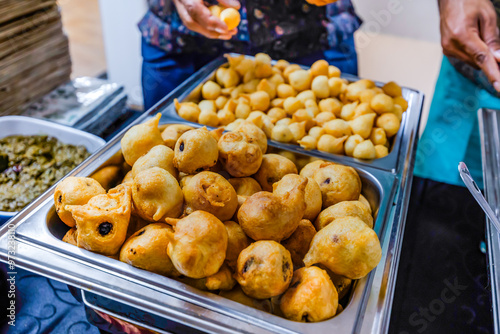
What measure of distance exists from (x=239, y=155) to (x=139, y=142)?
280 mm

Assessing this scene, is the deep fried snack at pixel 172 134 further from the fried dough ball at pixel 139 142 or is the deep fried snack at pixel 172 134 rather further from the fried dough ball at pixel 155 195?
the fried dough ball at pixel 155 195

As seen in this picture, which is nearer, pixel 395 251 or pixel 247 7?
pixel 395 251

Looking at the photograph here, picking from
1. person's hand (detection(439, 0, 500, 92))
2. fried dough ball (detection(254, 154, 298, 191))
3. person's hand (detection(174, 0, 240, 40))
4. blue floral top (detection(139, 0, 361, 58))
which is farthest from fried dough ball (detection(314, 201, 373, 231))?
blue floral top (detection(139, 0, 361, 58))

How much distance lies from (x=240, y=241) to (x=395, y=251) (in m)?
0.36

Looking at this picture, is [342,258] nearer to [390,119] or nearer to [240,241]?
[240,241]

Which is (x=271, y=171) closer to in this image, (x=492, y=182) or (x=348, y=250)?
(x=348, y=250)

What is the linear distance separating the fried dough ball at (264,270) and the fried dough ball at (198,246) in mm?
49

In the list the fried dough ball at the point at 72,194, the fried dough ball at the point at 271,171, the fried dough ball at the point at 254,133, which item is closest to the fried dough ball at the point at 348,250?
the fried dough ball at the point at 271,171

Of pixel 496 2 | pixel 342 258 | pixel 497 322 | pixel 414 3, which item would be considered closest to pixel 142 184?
pixel 342 258

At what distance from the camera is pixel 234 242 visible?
0.82 m

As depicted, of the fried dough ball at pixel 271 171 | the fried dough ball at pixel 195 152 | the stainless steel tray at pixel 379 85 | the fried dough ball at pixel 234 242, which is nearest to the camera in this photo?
the fried dough ball at pixel 234 242

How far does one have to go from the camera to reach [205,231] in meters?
0.73

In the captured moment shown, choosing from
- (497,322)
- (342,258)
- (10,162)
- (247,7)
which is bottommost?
(10,162)

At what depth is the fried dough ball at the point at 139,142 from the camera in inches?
41.1
